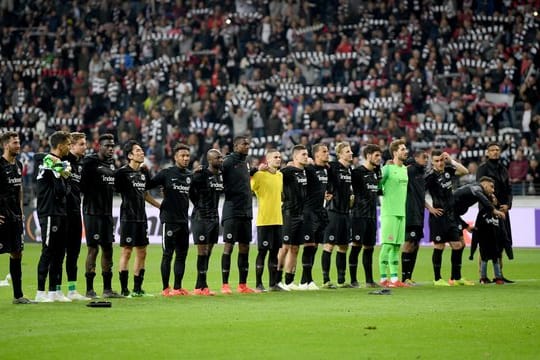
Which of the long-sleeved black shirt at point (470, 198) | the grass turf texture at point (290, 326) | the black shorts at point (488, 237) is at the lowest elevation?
the grass turf texture at point (290, 326)

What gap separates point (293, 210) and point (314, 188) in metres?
0.53

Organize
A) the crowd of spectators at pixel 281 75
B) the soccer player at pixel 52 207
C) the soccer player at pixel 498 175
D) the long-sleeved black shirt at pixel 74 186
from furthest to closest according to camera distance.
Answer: the crowd of spectators at pixel 281 75 < the soccer player at pixel 498 175 < the long-sleeved black shirt at pixel 74 186 < the soccer player at pixel 52 207

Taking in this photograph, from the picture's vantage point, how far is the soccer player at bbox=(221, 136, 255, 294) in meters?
17.6

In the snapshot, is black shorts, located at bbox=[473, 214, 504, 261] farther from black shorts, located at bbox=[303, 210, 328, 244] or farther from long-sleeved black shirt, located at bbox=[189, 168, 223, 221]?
long-sleeved black shirt, located at bbox=[189, 168, 223, 221]

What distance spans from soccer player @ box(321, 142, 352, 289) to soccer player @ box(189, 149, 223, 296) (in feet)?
7.19

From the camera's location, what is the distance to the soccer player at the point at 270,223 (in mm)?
17922

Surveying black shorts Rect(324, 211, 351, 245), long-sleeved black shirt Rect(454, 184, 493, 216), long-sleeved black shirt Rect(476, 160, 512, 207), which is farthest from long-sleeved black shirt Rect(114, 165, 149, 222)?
long-sleeved black shirt Rect(476, 160, 512, 207)

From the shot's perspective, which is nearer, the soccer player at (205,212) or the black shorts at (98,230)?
the black shorts at (98,230)

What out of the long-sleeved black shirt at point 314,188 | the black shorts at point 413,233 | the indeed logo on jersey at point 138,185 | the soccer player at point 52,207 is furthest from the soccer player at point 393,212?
the soccer player at point 52,207

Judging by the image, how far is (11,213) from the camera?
611 inches

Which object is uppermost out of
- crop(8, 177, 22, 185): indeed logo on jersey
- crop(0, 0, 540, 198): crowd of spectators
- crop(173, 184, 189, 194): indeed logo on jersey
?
crop(0, 0, 540, 198): crowd of spectators

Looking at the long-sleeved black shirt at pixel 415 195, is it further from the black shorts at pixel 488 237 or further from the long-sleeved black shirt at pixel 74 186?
the long-sleeved black shirt at pixel 74 186

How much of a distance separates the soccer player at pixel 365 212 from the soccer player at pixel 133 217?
4033 mm

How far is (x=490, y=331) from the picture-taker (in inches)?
474
